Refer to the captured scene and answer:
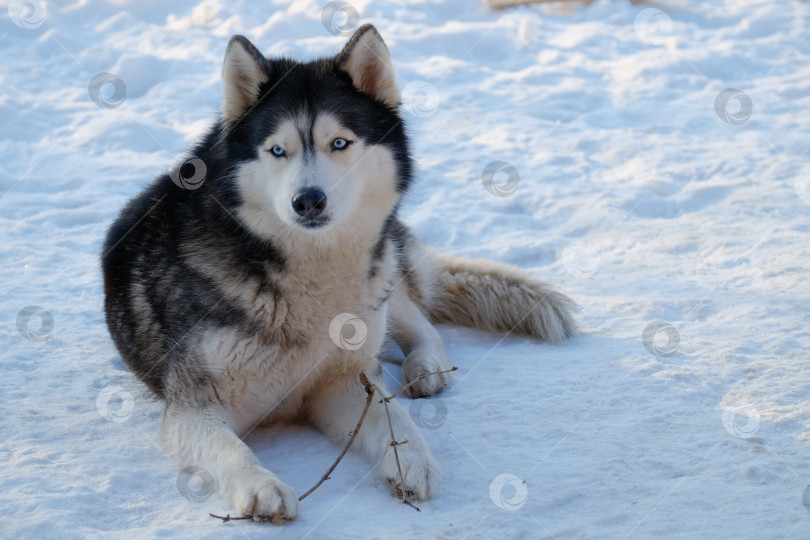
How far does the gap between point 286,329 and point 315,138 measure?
27.5 inches

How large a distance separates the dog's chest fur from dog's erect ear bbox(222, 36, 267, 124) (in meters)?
0.59

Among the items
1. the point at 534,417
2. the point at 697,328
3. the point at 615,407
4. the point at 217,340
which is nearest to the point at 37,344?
the point at 217,340

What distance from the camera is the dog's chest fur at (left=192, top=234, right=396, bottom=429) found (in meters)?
3.02

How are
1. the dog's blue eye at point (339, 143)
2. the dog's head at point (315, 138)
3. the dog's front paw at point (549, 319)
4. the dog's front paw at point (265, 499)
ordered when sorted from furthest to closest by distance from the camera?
the dog's front paw at point (549, 319)
the dog's blue eye at point (339, 143)
the dog's head at point (315, 138)
the dog's front paw at point (265, 499)

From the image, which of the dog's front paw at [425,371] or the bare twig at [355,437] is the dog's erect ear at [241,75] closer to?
A: the bare twig at [355,437]

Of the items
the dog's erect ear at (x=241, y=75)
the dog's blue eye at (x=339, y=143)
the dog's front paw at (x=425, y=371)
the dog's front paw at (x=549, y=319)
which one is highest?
the dog's erect ear at (x=241, y=75)

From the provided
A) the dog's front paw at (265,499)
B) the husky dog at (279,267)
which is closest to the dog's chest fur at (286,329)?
the husky dog at (279,267)

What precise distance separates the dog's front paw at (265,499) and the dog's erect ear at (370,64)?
152 centimetres

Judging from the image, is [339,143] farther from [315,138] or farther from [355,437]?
[355,437]

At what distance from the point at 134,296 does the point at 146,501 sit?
3.33ft

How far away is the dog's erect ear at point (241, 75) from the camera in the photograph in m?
3.05

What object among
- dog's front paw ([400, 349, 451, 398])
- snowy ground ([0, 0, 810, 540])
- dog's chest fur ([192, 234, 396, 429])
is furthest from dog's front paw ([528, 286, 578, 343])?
dog's chest fur ([192, 234, 396, 429])

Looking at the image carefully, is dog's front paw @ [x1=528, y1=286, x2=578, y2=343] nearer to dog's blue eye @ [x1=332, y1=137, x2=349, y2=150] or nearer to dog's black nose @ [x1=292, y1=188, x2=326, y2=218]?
dog's blue eye @ [x1=332, y1=137, x2=349, y2=150]

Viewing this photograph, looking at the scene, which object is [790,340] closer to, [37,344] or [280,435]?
[280,435]
